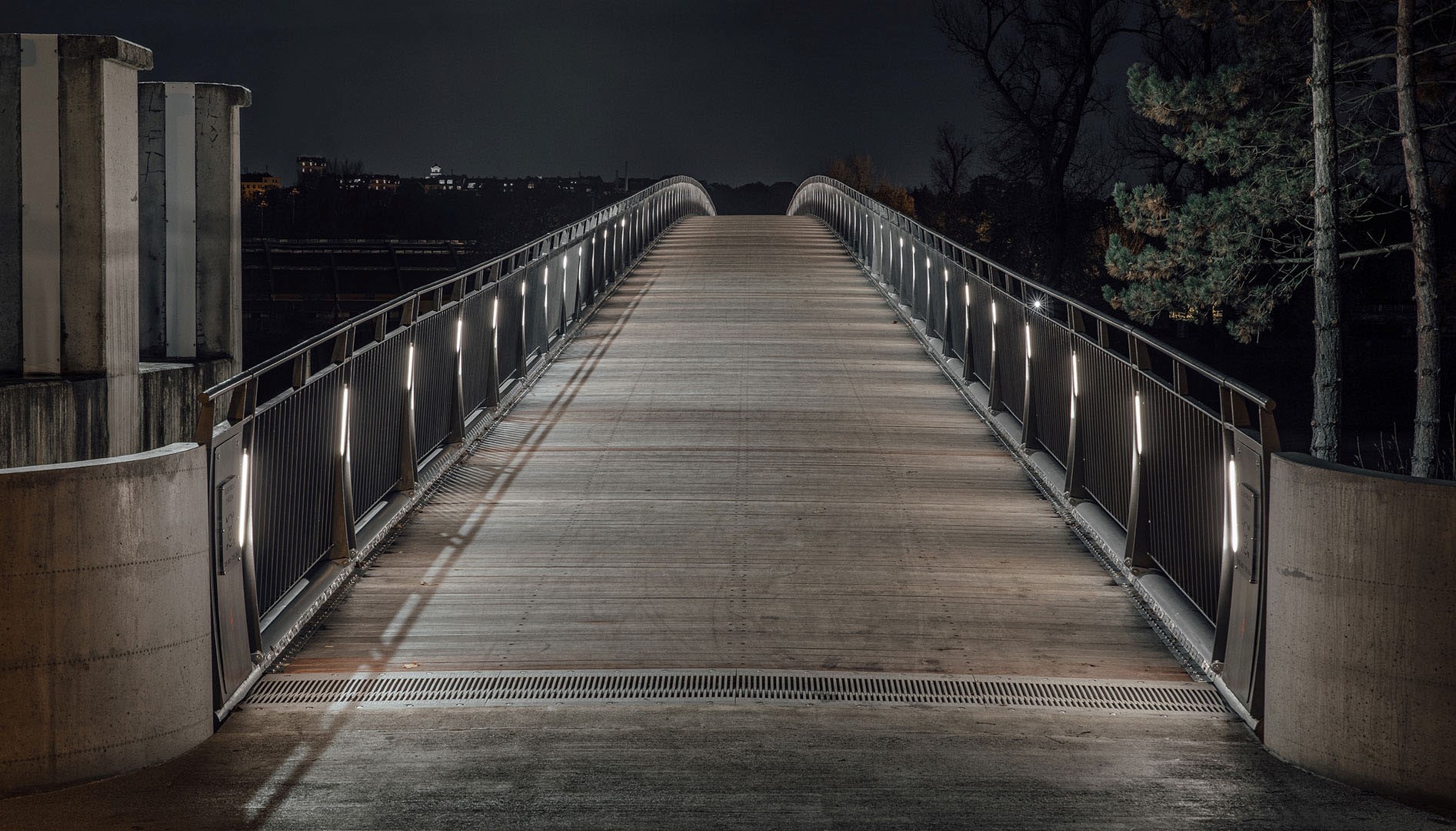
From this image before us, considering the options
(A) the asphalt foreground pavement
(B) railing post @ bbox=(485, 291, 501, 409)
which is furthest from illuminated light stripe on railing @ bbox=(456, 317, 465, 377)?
(A) the asphalt foreground pavement

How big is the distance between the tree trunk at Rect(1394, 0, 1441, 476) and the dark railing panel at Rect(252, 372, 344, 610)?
26513 mm

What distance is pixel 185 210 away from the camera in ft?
58.5

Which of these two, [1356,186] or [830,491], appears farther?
[1356,186]

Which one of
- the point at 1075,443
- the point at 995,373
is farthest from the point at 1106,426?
the point at 995,373

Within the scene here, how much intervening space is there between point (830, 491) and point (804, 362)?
700cm

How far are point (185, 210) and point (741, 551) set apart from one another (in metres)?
12.2

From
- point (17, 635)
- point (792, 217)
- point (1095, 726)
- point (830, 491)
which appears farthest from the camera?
point (792, 217)

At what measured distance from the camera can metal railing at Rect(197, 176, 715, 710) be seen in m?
5.84

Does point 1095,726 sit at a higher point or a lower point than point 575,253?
lower

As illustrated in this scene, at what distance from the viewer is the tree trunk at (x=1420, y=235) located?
29.5m

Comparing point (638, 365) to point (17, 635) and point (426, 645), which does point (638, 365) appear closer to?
point (426, 645)

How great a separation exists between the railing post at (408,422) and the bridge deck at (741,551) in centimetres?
24

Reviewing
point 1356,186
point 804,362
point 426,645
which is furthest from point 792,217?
point 426,645

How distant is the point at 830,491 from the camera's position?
995cm
